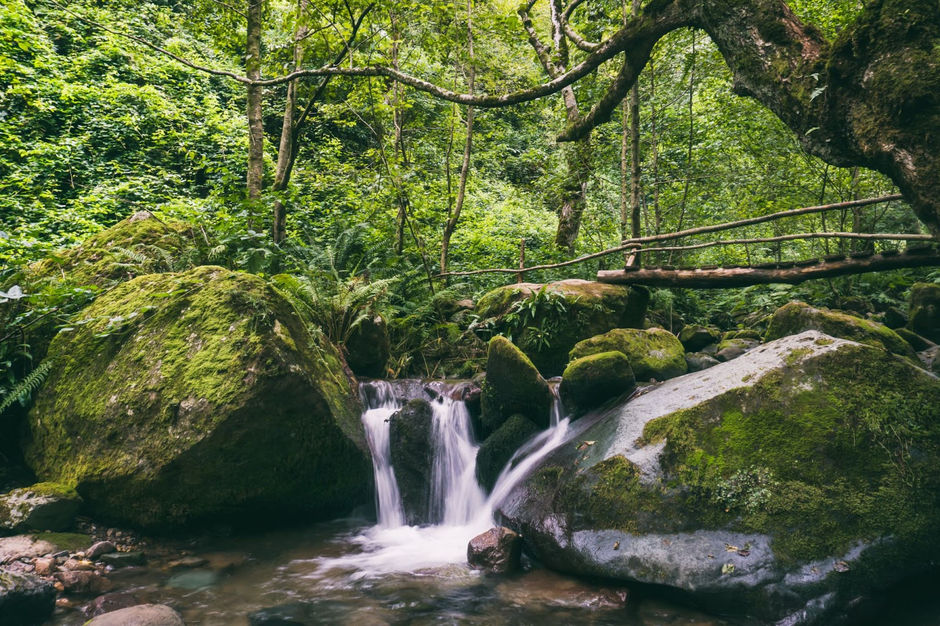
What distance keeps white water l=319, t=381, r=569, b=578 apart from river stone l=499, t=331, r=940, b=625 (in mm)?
766

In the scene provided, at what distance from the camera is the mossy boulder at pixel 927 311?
7398mm

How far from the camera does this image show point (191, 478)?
4336mm

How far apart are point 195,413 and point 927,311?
969cm

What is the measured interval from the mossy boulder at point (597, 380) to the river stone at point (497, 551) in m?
1.80

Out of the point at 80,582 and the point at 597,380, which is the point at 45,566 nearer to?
the point at 80,582

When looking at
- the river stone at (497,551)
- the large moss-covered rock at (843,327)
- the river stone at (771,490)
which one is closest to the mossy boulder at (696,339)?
the large moss-covered rock at (843,327)

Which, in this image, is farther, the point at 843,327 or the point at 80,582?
the point at 843,327

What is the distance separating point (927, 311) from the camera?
7484 mm

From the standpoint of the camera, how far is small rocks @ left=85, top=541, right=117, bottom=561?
12.9 ft

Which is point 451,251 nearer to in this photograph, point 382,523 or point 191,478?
point 382,523

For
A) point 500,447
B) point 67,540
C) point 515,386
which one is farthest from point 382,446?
point 67,540

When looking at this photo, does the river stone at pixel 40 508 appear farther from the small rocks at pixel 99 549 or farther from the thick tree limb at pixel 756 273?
the thick tree limb at pixel 756 273

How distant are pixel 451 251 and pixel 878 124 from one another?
9980mm

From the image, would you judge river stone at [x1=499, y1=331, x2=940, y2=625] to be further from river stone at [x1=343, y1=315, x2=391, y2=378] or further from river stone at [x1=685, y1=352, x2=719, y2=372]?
river stone at [x1=343, y1=315, x2=391, y2=378]
